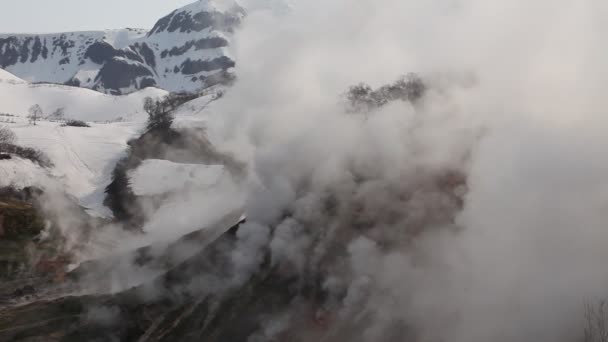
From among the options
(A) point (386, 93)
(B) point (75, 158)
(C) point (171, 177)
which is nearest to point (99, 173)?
(B) point (75, 158)

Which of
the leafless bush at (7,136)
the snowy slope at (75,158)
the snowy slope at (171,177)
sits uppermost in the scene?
the snowy slope at (171,177)

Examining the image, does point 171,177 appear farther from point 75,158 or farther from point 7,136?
point 7,136

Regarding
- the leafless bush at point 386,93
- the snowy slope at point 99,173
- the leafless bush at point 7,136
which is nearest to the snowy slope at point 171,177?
the snowy slope at point 99,173

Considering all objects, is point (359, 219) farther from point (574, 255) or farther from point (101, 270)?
point (101, 270)

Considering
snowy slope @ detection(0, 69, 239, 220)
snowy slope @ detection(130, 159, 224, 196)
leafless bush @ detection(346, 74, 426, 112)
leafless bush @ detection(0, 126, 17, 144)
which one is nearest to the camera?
leafless bush @ detection(346, 74, 426, 112)

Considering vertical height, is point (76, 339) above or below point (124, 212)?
below

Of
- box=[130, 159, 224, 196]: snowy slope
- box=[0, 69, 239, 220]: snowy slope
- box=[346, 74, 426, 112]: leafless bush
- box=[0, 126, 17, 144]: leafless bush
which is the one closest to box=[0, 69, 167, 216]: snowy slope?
box=[0, 69, 239, 220]: snowy slope

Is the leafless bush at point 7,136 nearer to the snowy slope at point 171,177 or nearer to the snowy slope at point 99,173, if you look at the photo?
the snowy slope at point 99,173

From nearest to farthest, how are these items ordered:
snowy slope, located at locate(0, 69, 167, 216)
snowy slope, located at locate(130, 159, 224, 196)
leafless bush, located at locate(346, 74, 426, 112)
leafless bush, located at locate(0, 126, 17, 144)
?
leafless bush, located at locate(346, 74, 426, 112) < snowy slope, located at locate(130, 159, 224, 196) < snowy slope, located at locate(0, 69, 167, 216) < leafless bush, located at locate(0, 126, 17, 144)

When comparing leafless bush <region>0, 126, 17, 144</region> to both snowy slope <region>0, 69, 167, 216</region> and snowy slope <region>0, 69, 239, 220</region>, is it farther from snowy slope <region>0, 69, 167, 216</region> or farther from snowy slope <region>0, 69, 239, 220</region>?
snowy slope <region>0, 69, 167, 216</region>

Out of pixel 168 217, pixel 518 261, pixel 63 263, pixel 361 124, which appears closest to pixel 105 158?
pixel 168 217

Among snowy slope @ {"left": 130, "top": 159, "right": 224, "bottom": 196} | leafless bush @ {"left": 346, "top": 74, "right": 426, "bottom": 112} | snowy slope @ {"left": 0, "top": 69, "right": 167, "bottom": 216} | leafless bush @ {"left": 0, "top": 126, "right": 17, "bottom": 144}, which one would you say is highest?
leafless bush @ {"left": 346, "top": 74, "right": 426, "bottom": 112}
